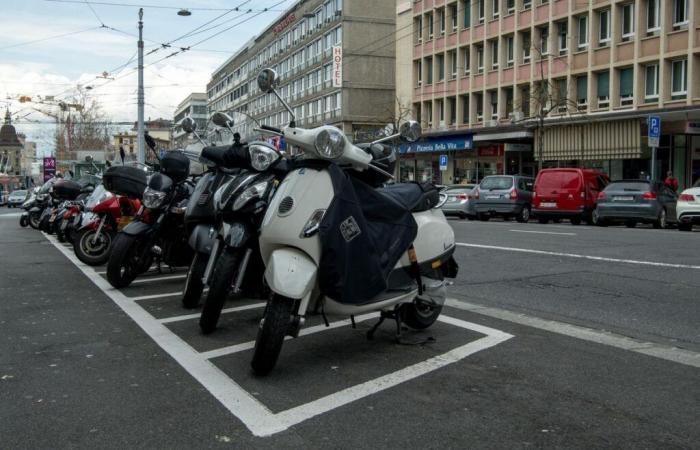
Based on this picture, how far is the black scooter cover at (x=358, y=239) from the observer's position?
439 cm

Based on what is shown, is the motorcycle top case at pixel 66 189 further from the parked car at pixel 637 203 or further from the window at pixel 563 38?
the window at pixel 563 38

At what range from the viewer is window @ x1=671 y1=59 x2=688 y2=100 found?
30.9 meters

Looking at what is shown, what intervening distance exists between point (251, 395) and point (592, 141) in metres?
33.5

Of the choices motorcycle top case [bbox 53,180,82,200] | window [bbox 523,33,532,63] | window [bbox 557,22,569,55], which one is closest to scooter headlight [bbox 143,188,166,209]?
motorcycle top case [bbox 53,180,82,200]

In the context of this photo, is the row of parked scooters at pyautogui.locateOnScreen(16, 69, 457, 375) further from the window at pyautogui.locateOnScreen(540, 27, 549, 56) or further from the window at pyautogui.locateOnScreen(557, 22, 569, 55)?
the window at pyautogui.locateOnScreen(540, 27, 549, 56)

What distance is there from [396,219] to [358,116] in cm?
5647

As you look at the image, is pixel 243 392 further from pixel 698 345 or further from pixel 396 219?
pixel 698 345

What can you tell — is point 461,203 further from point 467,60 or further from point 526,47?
point 467,60

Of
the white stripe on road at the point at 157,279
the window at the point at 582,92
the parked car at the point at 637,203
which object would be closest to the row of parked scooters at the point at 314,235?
the white stripe on road at the point at 157,279

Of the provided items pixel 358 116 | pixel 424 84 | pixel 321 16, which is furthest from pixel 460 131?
pixel 321 16

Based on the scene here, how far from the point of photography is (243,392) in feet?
13.6

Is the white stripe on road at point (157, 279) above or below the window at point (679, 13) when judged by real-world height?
below

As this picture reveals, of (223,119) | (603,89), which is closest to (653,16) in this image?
(603,89)

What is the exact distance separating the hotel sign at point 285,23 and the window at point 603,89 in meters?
42.1
